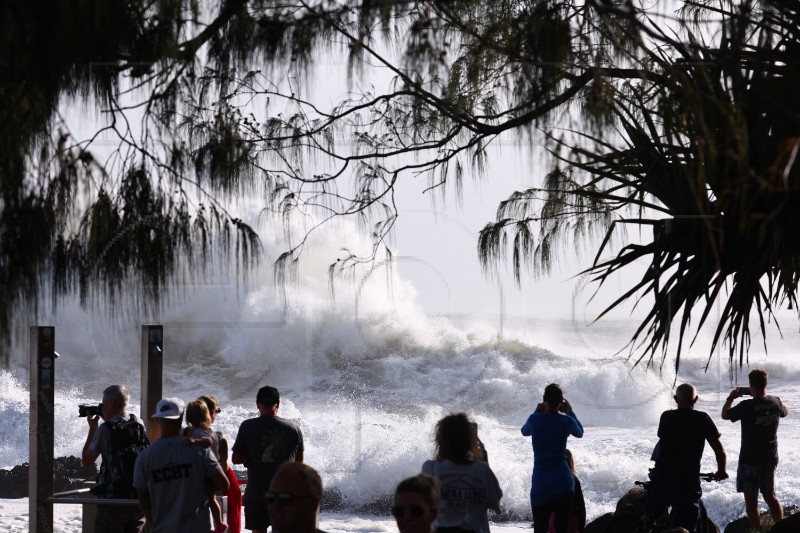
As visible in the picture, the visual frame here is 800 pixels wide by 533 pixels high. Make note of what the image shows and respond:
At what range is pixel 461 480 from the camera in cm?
426

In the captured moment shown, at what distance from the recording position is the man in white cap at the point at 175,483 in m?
4.64

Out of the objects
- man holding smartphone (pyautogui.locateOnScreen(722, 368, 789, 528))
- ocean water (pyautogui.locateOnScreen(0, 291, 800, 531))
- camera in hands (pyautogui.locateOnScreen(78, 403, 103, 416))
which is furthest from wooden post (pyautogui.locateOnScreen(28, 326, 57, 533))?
ocean water (pyautogui.locateOnScreen(0, 291, 800, 531))

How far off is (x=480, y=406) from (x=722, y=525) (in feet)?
48.3

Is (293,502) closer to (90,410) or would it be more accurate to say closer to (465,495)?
(465,495)

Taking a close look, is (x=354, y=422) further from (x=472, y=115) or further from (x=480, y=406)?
(x=472, y=115)

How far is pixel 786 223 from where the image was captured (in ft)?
18.6

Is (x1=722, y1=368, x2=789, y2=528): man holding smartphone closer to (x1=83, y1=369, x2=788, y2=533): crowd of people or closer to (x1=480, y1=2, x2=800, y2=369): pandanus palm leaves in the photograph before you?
(x1=83, y1=369, x2=788, y2=533): crowd of people

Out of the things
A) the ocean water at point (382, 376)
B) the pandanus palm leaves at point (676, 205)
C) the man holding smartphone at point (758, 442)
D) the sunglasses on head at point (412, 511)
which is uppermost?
the pandanus palm leaves at point (676, 205)

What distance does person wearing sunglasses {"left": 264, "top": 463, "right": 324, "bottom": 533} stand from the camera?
2947mm

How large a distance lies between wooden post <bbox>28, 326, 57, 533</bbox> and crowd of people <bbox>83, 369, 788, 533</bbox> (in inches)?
14.6

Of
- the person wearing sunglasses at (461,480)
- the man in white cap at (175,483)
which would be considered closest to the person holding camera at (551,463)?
the person wearing sunglasses at (461,480)

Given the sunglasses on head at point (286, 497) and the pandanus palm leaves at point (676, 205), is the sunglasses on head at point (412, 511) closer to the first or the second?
the sunglasses on head at point (286, 497)

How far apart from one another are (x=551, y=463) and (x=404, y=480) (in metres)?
2.77

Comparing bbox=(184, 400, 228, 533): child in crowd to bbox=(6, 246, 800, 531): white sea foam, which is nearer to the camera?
bbox=(184, 400, 228, 533): child in crowd
